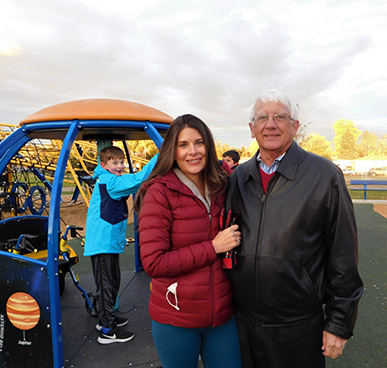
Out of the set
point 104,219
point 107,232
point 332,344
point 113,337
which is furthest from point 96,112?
point 332,344

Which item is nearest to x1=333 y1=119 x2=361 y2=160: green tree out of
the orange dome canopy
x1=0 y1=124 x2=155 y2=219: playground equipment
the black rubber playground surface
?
x1=0 y1=124 x2=155 y2=219: playground equipment

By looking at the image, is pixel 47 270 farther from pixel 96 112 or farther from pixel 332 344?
pixel 332 344

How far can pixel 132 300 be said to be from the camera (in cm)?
379

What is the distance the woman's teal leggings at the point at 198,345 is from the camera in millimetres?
1558

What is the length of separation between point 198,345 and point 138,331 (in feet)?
5.64

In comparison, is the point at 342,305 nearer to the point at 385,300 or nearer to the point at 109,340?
the point at 109,340

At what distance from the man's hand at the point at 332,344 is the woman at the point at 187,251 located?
439mm

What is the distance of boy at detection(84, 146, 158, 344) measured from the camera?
276cm

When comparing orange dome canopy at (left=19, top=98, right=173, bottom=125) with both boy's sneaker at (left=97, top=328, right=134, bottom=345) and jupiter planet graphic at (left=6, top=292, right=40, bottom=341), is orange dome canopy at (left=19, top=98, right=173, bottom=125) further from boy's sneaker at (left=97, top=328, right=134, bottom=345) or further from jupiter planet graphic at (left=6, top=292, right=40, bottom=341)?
boy's sneaker at (left=97, top=328, right=134, bottom=345)

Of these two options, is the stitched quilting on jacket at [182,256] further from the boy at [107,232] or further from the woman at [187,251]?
the boy at [107,232]

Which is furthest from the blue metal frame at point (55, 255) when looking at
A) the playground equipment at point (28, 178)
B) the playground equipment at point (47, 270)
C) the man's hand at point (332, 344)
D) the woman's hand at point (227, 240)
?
the playground equipment at point (28, 178)

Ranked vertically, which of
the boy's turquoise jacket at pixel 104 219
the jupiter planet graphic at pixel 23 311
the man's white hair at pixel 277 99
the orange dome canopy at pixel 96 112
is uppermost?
the orange dome canopy at pixel 96 112

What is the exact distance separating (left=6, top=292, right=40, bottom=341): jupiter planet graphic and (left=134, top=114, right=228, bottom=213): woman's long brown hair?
1.41 metres

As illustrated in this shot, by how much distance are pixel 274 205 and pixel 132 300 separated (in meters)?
2.92
